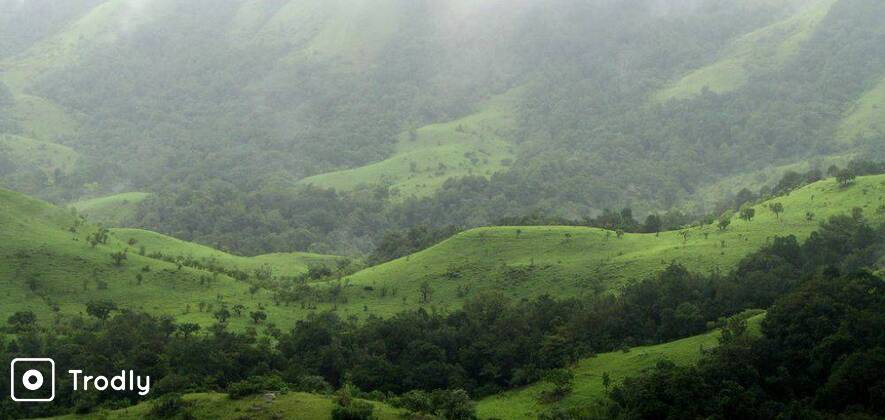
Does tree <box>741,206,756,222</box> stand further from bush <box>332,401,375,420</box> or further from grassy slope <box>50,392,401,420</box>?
bush <box>332,401,375,420</box>

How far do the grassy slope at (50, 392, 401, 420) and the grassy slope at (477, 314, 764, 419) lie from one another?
11.0m

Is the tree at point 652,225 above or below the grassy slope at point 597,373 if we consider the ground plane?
above

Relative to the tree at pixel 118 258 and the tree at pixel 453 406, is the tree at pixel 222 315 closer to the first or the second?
the tree at pixel 118 258

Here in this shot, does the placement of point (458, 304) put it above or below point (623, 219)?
below

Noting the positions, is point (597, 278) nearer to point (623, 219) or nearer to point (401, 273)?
point (401, 273)

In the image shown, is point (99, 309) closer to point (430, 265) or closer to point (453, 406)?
point (430, 265)

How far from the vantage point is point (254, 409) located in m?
54.0

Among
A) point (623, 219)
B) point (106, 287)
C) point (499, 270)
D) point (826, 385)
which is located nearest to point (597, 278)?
point (499, 270)

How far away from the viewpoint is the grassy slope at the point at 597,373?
62500mm

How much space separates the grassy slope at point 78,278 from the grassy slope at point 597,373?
100ft

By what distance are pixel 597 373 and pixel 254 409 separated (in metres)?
26.3

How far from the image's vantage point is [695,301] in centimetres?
7600

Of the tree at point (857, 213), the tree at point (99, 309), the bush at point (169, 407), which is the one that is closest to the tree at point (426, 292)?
the tree at point (99, 309)

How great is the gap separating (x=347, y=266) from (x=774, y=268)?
68.6 m
